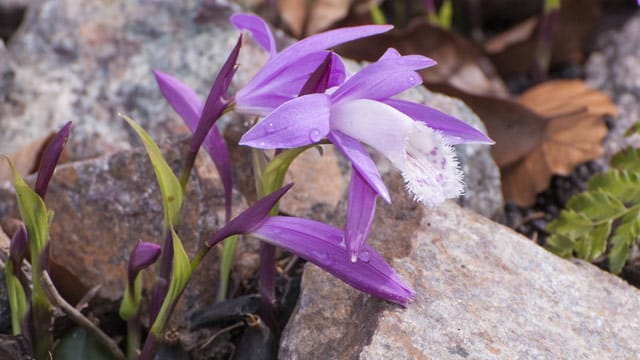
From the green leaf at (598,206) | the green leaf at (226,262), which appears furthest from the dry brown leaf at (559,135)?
the green leaf at (226,262)

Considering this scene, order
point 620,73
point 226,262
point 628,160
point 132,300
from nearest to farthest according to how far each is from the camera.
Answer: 1. point 132,300
2. point 226,262
3. point 628,160
4. point 620,73

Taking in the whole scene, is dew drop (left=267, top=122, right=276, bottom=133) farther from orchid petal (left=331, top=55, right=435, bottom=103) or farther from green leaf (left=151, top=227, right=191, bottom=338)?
green leaf (left=151, top=227, right=191, bottom=338)

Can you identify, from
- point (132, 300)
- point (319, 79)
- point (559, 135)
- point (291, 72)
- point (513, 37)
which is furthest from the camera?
point (513, 37)

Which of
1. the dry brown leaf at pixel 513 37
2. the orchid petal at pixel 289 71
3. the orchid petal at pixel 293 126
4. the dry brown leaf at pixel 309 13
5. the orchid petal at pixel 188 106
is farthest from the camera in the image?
the dry brown leaf at pixel 309 13

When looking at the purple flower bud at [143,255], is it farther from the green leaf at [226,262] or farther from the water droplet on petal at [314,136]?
the water droplet on petal at [314,136]

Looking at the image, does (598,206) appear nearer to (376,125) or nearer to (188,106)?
(376,125)

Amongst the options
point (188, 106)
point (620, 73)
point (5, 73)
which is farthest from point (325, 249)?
point (620, 73)
